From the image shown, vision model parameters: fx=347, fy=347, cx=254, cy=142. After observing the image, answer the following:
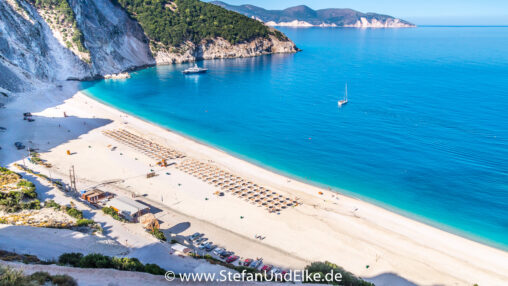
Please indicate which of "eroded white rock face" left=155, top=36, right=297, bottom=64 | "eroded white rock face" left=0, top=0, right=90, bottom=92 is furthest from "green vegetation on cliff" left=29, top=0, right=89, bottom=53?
"eroded white rock face" left=155, top=36, right=297, bottom=64

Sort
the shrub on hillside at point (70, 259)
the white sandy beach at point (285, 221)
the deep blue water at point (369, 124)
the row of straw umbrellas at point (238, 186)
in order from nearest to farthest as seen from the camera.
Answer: the shrub on hillside at point (70, 259) < the white sandy beach at point (285, 221) < the row of straw umbrellas at point (238, 186) < the deep blue water at point (369, 124)

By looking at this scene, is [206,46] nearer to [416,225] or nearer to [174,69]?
[174,69]

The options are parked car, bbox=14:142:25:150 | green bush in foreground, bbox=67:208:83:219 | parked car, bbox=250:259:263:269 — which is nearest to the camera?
parked car, bbox=250:259:263:269

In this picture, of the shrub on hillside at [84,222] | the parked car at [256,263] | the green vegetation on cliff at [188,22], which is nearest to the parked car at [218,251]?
the parked car at [256,263]

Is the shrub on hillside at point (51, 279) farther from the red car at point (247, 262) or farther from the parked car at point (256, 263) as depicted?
the parked car at point (256, 263)

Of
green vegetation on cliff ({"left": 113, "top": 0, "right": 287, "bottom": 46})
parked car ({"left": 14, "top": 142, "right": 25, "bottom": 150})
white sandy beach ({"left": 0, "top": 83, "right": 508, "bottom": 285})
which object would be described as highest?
green vegetation on cliff ({"left": 113, "top": 0, "right": 287, "bottom": 46})

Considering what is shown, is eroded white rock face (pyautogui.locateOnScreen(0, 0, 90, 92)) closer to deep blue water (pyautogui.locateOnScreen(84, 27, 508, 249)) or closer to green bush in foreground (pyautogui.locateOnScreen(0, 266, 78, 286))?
deep blue water (pyautogui.locateOnScreen(84, 27, 508, 249))

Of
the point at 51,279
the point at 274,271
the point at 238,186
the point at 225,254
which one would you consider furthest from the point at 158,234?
the point at 238,186

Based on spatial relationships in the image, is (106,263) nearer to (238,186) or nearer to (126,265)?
(126,265)
